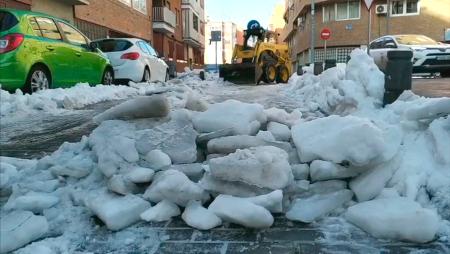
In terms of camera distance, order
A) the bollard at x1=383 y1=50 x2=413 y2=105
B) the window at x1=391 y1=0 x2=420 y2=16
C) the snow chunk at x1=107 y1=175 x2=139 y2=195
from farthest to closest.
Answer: the window at x1=391 y1=0 x2=420 y2=16 → the bollard at x1=383 y1=50 x2=413 y2=105 → the snow chunk at x1=107 y1=175 x2=139 y2=195

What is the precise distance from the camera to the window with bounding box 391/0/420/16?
37.5m

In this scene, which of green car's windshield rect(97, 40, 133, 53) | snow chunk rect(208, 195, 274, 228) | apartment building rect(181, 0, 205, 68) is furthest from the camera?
apartment building rect(181, 0, 205, 68)

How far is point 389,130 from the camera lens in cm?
375

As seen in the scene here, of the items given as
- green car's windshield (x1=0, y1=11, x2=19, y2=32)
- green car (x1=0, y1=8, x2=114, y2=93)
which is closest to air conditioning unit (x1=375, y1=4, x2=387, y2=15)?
green car (x1=0, y1=8, x2=114, y2=93)

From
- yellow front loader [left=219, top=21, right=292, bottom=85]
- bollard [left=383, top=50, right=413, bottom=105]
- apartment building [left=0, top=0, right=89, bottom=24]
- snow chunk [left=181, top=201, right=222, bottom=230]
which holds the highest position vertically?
apartment building [left=0, top=0, right=89, bottom=24]

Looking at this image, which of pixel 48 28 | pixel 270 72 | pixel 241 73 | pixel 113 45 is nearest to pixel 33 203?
pixel 48 28

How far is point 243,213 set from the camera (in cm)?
295

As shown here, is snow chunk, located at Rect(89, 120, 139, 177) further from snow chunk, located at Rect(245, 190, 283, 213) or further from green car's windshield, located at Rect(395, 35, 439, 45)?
green car's windshield, located at Rect(395, 35, 439, 45)

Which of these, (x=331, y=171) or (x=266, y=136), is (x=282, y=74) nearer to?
(x=266, y=136)

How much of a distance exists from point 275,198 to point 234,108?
1574 mm

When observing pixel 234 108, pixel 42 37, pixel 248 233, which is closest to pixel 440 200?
pixel 248 233

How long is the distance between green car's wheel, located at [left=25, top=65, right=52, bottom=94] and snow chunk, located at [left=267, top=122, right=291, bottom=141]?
5.64 meters

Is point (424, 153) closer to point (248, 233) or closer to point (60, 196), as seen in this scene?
point (248, 233)

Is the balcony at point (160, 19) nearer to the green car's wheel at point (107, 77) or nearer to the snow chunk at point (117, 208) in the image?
the green car's wheel at point (107, 77)
